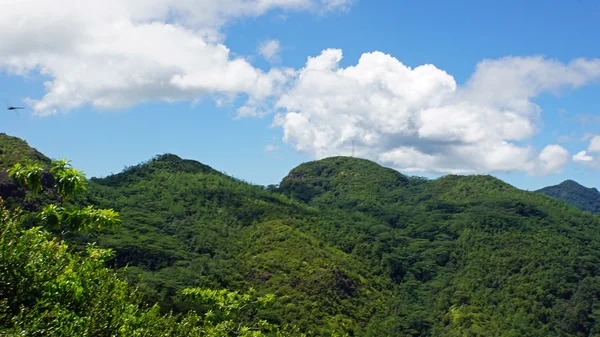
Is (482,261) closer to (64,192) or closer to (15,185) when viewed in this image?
(15,185)

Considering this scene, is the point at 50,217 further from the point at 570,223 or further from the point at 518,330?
the point at 570,223

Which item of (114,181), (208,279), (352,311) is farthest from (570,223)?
(114,181)

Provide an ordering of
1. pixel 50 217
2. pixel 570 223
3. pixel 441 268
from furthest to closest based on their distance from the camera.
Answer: pixel 570 223 < pixel 441 268 < pixel 50 217

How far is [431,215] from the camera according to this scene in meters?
135

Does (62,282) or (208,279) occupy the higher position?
(62,282)

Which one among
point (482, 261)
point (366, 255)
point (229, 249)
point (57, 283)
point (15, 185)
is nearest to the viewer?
point (57, 283)

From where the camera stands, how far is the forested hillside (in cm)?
7875

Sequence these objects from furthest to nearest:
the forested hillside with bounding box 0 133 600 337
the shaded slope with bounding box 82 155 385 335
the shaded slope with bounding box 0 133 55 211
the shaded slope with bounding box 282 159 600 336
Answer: the shaded slope with bounding box 282 159 600 336
the forested hillside with bounding box 0 133 600 337
the shaded slope with bounding box 82 155 385 335
the shaded slope with bounding box 0 133 55 211

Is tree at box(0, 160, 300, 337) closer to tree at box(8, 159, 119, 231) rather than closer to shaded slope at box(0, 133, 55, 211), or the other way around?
tree at box(8, 159, 119, 231)

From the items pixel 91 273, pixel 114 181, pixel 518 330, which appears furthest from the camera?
pixel 114 181

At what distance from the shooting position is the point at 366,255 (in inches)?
4230

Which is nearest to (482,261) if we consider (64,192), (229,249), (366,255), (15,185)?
(366,255)

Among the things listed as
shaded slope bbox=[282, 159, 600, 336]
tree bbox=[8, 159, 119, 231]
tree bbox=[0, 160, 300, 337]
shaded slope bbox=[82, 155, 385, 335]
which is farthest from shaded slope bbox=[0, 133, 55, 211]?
tree bbox=[8, 159, 119, 231]

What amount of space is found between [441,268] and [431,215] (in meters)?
29.7
